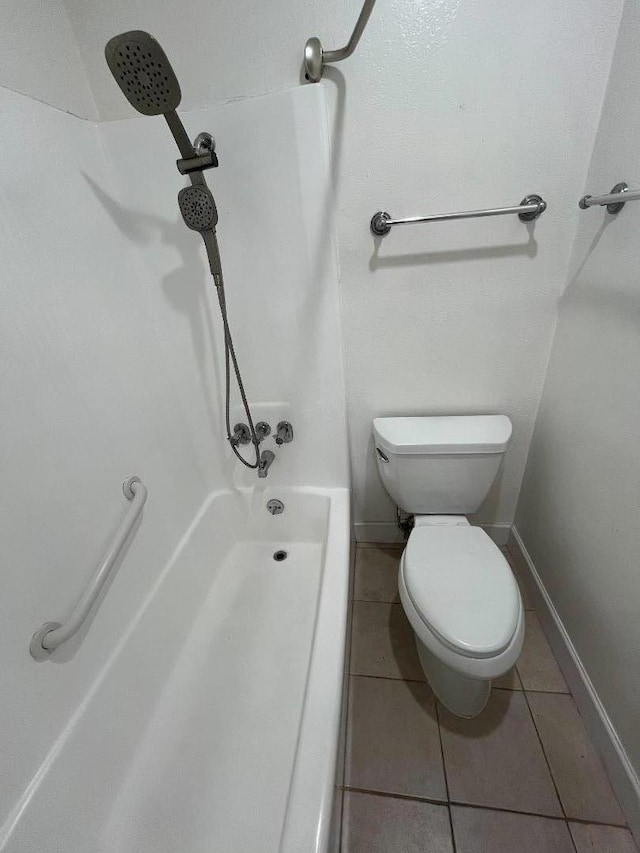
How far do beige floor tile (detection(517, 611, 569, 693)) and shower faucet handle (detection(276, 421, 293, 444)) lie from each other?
3.76 feet

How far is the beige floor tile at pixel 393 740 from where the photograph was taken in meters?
0.94

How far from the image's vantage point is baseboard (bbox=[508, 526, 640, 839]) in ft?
2.77

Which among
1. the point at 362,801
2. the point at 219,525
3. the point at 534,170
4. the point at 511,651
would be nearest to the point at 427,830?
the point at 362,801

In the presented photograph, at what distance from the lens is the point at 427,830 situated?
86cm

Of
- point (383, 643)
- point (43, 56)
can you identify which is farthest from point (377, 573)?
point (43, 56)

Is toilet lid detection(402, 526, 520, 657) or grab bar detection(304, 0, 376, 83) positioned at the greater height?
grab bar detection(304, 0, 376, 83)

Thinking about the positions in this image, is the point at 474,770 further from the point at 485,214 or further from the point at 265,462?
the point at 485,214

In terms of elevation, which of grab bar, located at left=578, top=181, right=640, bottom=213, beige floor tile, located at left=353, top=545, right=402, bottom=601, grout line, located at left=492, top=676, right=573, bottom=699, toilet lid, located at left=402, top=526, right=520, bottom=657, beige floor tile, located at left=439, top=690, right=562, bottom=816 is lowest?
beige floor tile, located at left=439, top=690, right=562, bottom=816

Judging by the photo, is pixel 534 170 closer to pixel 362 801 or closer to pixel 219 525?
pixel 219 525

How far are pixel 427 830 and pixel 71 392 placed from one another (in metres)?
1.44

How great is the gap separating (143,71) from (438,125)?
735 millimetres

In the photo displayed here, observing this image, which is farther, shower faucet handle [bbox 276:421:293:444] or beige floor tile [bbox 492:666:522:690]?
shower faucet handle [bbox 276:421:293:444]

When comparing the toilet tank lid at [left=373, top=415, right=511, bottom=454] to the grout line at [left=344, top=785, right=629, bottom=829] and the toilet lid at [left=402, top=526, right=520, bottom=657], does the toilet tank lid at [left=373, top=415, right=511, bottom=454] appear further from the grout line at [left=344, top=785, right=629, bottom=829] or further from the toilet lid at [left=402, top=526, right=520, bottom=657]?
the grout line at [left=344, top=785, right=629, bottom=829]

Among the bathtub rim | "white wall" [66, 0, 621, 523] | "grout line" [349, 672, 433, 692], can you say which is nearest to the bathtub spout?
the bathtub rim
